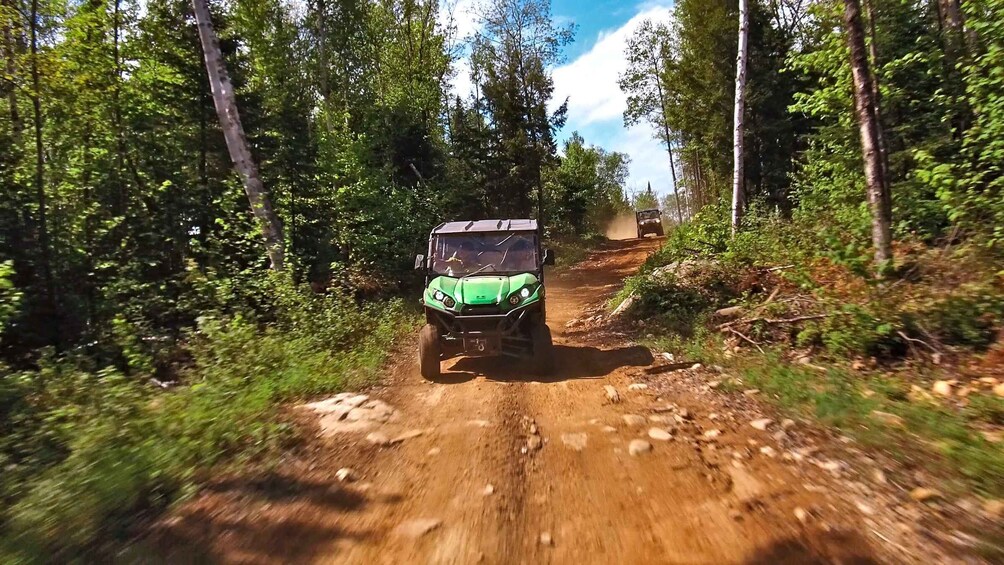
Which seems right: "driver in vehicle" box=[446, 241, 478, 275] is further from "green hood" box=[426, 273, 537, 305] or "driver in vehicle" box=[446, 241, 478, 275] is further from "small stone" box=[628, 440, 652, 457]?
"small stone" box=[628, 440, 652, 457]

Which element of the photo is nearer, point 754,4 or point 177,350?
point 177,350

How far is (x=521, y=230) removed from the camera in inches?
362

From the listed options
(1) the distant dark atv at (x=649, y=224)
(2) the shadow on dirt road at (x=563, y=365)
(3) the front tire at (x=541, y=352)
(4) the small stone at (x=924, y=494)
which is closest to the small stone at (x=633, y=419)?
(2) the shadow on dirt road at (x=563, y=365)

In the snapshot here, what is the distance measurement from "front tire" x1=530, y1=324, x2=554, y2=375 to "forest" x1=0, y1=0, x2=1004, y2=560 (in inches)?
101

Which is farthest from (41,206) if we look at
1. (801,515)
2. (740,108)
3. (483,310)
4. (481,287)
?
(740,108)

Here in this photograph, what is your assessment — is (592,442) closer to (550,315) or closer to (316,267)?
(550,315)

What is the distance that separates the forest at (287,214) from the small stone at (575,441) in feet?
8.92

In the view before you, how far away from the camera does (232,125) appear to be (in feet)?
38.3

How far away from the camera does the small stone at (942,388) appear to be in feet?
18.4

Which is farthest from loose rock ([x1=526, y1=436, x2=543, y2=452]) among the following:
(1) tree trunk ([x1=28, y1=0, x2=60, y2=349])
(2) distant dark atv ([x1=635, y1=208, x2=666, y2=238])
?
(2) distant dark atv ([x1=635, y1=208, x2=666, y2=238])

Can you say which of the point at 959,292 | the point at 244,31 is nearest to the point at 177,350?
the point at 959,292

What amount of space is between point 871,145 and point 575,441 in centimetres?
642

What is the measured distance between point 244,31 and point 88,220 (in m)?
11.8

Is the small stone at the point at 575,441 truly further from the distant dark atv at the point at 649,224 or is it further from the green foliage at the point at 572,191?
the distant dark atv at the point at 649,224
